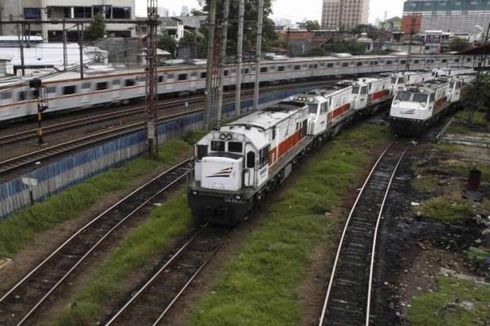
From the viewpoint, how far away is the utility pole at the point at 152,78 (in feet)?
81.6

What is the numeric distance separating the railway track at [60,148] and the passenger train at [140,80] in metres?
5.48

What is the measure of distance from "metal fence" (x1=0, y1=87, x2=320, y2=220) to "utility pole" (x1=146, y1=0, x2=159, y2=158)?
65cm

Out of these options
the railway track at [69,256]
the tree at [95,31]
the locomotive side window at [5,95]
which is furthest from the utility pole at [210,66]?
the tree at [95,31]

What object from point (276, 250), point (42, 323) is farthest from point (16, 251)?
point (276, 250)

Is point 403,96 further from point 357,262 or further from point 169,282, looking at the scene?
point 169,282

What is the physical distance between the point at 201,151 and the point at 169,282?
17.4 ft

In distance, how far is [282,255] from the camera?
15.6m

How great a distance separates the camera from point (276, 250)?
15.9m

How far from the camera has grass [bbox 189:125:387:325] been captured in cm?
1242

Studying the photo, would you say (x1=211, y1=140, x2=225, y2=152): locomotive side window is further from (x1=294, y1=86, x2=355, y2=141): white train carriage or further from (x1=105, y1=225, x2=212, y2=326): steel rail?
(x1=294, y1=86, x2=355, y2=141): white train carriage

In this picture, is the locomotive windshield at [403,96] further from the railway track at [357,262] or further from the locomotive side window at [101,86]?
the locomotive side window at [101,86]

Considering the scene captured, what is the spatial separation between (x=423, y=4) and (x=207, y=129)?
18742 centimetres

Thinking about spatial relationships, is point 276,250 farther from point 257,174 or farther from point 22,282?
point 22,282

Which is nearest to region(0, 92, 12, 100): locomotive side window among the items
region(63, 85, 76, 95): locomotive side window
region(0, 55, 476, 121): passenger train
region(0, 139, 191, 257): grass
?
region(0, 55, 476, 121): passenger train
